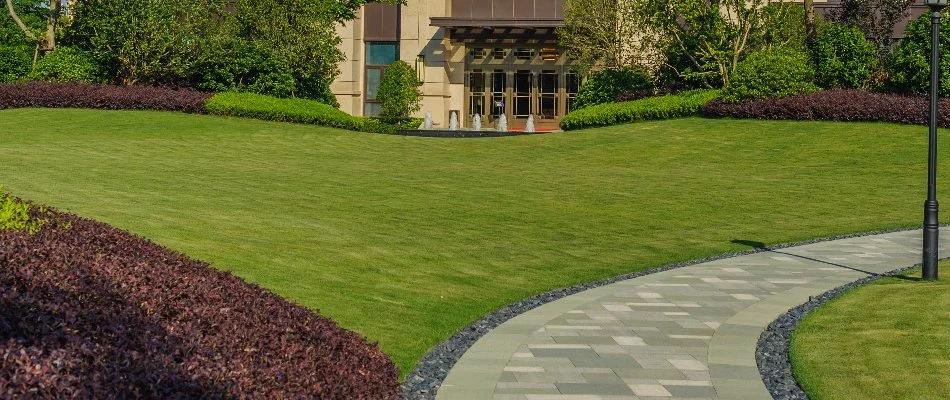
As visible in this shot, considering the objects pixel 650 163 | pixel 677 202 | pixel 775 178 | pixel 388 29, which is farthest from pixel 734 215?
pixel 388 29

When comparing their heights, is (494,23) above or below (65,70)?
above

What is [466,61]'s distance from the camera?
58.9m

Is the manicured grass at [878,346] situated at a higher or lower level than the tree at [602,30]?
lower

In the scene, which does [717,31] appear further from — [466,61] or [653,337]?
[653,337]

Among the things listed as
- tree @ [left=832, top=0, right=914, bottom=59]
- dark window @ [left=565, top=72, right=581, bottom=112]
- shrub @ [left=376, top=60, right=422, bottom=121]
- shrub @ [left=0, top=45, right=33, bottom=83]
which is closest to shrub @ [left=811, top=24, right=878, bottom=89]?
tree @ [left=832, top=0, right=914, bottom=59]

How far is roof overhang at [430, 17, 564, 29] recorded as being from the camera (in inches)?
2194

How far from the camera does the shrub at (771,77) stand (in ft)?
131

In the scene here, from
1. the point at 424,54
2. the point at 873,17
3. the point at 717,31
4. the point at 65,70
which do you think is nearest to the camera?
the point at 717,31

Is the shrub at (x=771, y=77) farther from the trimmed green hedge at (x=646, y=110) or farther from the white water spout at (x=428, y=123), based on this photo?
the white water spout at (x=428, y=123)

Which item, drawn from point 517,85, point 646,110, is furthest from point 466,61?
point 646,110

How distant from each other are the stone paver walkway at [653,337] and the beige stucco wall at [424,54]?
1590 inches

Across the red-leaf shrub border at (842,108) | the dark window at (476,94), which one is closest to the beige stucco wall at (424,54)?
the dark window at (476,94)

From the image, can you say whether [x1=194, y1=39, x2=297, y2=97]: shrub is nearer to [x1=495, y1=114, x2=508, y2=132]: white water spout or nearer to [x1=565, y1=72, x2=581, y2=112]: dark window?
[x1=495, y1=114, x2=508, y2=132]: white water spout

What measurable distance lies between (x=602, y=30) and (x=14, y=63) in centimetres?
2264
